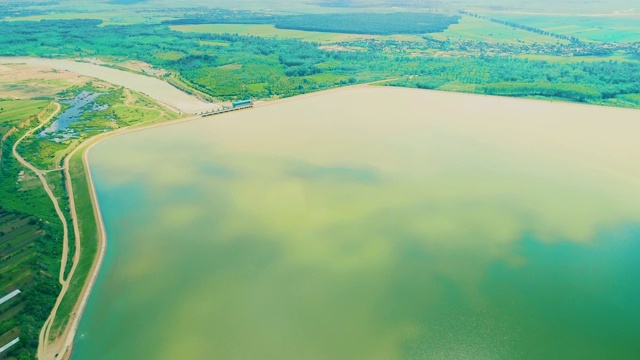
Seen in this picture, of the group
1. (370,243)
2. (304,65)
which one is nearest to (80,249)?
(370,243)

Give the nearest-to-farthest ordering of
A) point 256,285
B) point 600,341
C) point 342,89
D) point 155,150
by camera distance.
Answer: point 600,341
point 256,285
point 155,150
point 342,89

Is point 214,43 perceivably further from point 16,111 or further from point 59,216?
point 59,216

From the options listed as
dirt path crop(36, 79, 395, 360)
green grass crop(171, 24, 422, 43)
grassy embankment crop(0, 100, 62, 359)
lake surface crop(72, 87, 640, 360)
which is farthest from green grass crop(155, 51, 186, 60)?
grassy embankment crop(0, 100, 62, 359)

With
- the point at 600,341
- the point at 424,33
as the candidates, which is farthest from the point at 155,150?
the point at 424,33

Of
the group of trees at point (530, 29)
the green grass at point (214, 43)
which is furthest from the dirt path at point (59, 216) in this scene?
the group of trees at point (530, 29)

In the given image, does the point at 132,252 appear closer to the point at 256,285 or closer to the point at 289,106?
the point at 256,285

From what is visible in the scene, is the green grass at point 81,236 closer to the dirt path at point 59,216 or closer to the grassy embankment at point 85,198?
the grassy embankment at point 85,198

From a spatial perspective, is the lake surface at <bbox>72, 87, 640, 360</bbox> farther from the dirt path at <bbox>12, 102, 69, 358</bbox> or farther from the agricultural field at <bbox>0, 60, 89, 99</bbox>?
the agricultural field at <bbox>0, 60, 89, 99</bbox>
